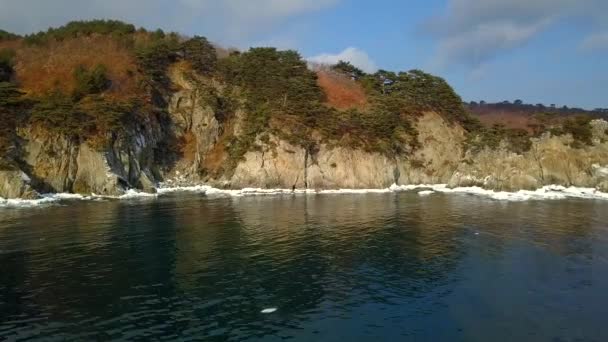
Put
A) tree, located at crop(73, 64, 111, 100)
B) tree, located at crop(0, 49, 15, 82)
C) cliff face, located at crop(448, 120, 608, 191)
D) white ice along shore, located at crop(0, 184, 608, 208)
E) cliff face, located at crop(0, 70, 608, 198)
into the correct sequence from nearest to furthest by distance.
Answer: white ice along shore, located at crop(0, 184, 608, 208)
cliff face, located at crop(0, 70, 608, 198)
cliff face, located at crop(448, 120, 608, 191)
tree, located at crop(73, 64, 111, 100)
tree, located at crop(0, 49, 15, 82)

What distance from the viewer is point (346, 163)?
329 feet

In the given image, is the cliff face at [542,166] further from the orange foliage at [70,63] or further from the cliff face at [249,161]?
the orange foliage at [70,63]

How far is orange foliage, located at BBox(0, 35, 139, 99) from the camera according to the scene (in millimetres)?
99588

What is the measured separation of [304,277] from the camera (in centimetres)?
3206

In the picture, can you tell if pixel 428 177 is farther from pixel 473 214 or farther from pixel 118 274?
pixel 118 274

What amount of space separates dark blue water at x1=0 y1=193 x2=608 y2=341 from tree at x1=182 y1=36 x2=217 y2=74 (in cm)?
6763

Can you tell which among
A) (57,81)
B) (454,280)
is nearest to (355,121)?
(57,81)

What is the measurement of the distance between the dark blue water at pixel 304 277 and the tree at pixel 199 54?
222 ft

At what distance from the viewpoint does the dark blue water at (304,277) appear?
23.6m

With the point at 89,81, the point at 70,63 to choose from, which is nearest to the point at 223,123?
the point at 89,81

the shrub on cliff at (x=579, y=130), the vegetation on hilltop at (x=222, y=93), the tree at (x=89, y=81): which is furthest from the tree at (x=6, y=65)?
the shrub on cliff at (x=579, y=130)

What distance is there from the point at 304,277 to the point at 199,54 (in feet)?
316

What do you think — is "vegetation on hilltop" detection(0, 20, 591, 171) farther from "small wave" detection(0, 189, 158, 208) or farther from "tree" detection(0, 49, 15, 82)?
"small wave" detection(0, 189, 158, 208)

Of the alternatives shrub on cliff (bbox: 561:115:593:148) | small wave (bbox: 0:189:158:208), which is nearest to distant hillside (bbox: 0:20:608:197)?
shrub on cliff (bbox: 561:115:593:148)
